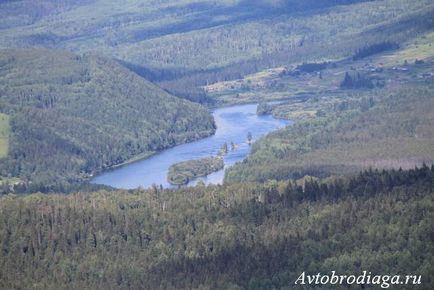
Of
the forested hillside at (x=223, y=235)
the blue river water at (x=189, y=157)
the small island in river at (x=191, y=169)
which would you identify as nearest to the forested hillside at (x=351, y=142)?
the blue river water at (x=189, y=157)

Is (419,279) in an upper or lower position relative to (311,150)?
upper

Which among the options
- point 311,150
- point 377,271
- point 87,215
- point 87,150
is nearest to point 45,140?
point 87,150

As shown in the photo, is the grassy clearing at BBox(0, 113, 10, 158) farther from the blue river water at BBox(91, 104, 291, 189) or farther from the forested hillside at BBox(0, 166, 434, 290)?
the forested hillside at BBox(0, 166, 434, 290)

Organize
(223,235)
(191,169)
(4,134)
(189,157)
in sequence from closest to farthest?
(223,235)
(191,169)
(189,157)
(4,134)

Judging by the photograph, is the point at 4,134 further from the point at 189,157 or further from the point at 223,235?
the point at 223,235

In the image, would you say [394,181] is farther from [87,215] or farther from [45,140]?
[45,140]

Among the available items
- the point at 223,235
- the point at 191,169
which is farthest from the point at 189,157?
the point at 223,235

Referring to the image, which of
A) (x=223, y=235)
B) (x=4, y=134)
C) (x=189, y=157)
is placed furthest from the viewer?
(x=4, y=134)
